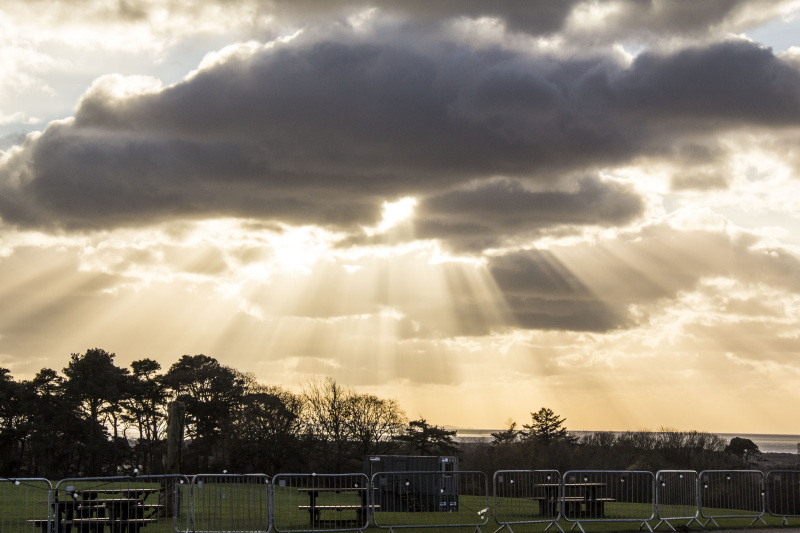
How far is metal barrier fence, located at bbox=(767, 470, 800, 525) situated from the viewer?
24969 millimetres

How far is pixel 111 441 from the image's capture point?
60.9 meters

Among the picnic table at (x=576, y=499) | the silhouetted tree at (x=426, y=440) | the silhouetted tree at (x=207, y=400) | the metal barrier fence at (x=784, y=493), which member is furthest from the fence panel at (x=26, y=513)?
the silhouetted tree at (x=426, y=440)

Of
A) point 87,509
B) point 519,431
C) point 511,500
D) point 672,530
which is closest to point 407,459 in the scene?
point 511,500

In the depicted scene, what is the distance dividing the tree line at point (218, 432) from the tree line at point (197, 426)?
0.07m

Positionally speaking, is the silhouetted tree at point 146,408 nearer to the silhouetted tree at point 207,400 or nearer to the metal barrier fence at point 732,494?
the silhouetted tree at point 207,400

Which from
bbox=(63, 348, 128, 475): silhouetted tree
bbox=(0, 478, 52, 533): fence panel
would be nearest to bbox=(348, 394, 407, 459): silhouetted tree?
bbox=(63, 348, 128, 475): silhouetted tree

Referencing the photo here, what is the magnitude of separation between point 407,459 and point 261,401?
1250 inches

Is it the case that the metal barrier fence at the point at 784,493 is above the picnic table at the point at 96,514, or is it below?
below

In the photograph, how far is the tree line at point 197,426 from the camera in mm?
56625

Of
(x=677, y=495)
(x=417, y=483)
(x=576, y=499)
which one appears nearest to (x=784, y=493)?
(x=677, y=495)

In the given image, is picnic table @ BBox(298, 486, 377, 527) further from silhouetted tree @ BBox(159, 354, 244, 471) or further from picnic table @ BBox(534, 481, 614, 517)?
silhouetted tree @ BBox(159, 354, 244, 471)

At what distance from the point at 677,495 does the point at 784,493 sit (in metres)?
5.32

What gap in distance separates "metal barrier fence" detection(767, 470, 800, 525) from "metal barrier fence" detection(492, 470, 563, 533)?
6.82 m

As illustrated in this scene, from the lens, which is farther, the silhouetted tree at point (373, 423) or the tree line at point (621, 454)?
the silhouetted tree at point (373, 423)
